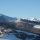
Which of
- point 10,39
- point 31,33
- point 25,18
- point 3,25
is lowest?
point 10,39

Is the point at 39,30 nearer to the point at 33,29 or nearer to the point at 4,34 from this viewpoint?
the point at 33,29

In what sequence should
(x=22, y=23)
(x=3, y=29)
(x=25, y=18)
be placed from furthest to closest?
(x=25, y=18), (x=22, y=23), (x=3, y=29)

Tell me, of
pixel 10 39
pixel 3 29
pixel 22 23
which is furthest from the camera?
pixel 22 23

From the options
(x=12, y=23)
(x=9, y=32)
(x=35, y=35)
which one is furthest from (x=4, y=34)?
(x=35, y=35)

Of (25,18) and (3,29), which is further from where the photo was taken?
(25,18)

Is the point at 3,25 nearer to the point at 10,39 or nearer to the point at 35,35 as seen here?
the point at 10,39

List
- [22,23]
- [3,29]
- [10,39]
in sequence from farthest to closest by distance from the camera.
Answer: [22,23] < [3,29] < [10,39]

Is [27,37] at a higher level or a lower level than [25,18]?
lower

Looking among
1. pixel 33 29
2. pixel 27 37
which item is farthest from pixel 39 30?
pixel 27 37

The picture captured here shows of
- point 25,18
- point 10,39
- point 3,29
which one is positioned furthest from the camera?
point 25,18
